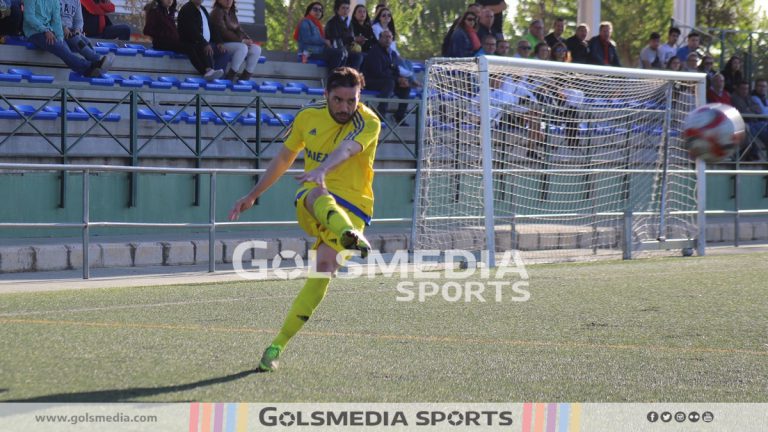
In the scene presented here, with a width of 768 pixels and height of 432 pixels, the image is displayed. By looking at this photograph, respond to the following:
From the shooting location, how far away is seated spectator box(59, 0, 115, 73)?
17.5m

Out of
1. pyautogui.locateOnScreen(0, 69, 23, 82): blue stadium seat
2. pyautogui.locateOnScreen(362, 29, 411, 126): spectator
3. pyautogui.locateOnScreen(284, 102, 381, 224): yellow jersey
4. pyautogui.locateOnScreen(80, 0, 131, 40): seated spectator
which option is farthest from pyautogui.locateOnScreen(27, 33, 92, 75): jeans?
pyautogui.locateOnScreen(284, 102, 381, 224): yellow jersey

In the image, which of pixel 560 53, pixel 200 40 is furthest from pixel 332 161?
pixel 560 53

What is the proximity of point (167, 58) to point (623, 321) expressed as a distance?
11781 millimetres

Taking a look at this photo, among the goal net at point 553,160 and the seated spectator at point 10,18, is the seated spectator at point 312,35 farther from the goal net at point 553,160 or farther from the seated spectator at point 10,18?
the goal net at point 553,160

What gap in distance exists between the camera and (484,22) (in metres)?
20.5

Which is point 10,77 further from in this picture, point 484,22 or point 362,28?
point 484,22

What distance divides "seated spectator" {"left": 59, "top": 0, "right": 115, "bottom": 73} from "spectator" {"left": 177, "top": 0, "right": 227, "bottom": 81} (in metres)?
1.43

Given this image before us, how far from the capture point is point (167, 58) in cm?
1927

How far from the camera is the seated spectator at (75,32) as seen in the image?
1745cm

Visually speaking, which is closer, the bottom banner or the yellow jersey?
the bottom banner

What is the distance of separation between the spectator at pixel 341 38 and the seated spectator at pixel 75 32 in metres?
4.14

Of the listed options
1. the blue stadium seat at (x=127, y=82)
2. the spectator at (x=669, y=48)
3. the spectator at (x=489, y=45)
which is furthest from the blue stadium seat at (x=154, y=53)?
the spectator at (x=669, y=48)

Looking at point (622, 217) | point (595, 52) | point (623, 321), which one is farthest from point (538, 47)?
point (623, 321)

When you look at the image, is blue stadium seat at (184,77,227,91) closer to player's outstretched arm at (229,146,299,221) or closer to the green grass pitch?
the green grass pitch
